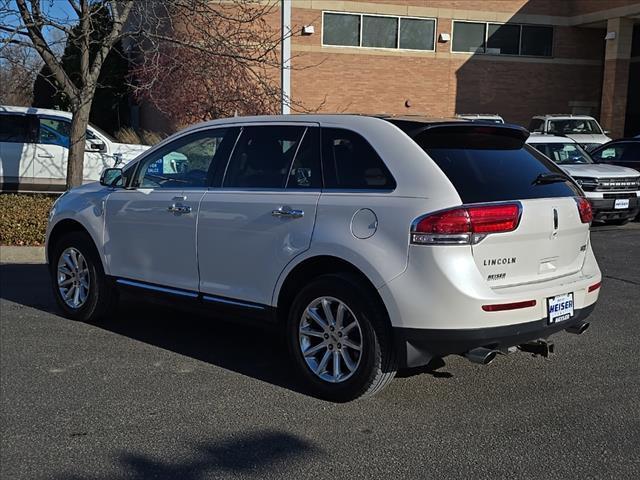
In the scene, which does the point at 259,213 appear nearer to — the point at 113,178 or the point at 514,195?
the point at 514,195

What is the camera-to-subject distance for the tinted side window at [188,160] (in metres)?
5.50

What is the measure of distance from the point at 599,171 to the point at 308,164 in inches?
376

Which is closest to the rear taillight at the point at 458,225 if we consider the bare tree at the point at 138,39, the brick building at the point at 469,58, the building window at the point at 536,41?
the bare tree at the point at 138,39

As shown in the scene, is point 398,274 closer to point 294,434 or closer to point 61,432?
point 294,434

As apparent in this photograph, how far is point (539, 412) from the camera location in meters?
4.44

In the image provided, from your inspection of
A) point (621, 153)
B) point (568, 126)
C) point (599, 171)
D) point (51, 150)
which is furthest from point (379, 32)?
point (51, 150)

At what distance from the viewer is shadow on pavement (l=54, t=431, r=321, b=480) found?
12.1ft

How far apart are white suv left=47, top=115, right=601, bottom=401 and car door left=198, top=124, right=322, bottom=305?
11mm

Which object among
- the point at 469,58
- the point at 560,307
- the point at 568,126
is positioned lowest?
the point at 560,307

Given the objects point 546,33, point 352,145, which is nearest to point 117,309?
point 352,145

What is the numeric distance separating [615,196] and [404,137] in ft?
31.0

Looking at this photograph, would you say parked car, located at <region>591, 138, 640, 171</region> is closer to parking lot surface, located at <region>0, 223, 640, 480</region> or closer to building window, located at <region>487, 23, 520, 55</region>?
parking lot surface, located at <region>0, 223, 640, 480</region>

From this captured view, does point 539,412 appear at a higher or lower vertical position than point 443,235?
lower

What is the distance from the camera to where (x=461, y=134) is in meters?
4.65
